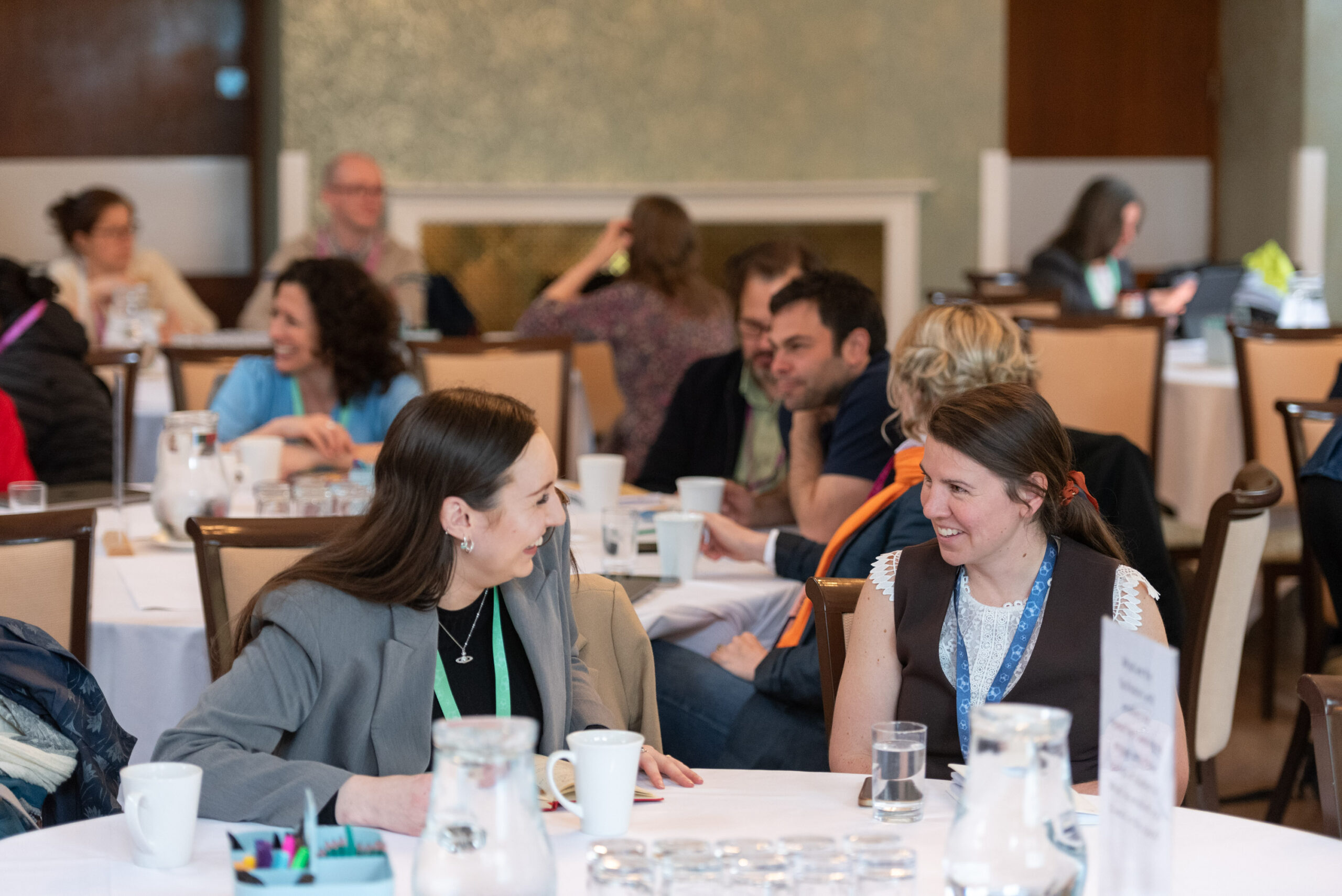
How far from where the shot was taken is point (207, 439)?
8.87 feet

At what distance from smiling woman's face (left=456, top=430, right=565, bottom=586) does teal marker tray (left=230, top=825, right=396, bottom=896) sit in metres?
0.55

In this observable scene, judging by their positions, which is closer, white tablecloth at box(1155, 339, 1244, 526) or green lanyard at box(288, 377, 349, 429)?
green lanyard at box(288, 377, 349, 429)

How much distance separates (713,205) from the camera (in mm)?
7465

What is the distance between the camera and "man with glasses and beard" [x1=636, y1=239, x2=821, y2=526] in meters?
3.65

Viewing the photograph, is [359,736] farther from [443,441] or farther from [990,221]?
[990,221]

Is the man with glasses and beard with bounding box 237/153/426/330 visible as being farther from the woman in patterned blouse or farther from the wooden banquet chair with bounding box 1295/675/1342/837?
the wooden banquet chair with bounding box 1295/675/1342/837

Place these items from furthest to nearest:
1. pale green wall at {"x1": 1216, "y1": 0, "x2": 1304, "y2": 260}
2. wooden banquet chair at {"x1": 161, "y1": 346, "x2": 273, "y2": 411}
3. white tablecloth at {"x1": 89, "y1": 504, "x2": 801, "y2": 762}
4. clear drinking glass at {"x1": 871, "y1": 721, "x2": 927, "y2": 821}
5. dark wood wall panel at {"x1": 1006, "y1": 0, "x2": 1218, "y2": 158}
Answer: dark wood wall panel at {"x1": 1006, "y1": 0, "x2": 1218, "y2": 158}, pale green wall at {"x1": 1216, "y1": 0, "x2": 1304, "y2": 260}, wooden banquet chair at {"x1": 161, "y1": 346, "x2": 273, "y2": 411}, white tablecloth at {"x1": 89, "y1": 504, "x2": 801, "y2": 762}, clear drinking glass at {"x1": 871, "y1": 721, "x2": 927, "y2": 821}

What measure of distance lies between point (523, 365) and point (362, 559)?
9.15 feet

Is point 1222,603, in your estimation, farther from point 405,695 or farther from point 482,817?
point 482,817

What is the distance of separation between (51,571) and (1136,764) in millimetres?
1550

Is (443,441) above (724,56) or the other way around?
the other way around

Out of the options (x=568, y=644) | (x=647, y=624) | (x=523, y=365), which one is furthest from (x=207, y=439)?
(x=523, y=365)

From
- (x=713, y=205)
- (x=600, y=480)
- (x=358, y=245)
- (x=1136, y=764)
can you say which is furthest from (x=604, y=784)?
(x=713, y=205)

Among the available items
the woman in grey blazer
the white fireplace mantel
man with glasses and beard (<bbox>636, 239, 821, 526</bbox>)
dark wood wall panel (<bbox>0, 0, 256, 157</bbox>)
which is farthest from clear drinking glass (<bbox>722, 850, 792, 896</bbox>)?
dark wood wall panel (<bbox>0, 0, 256, 157</bbox>)
